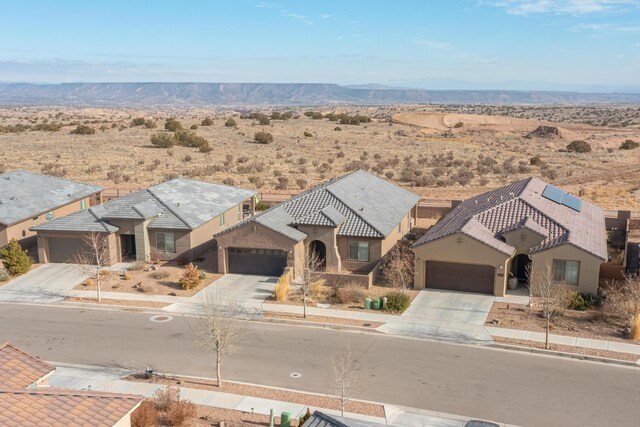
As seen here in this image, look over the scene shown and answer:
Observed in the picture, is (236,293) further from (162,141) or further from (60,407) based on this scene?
(162,141)

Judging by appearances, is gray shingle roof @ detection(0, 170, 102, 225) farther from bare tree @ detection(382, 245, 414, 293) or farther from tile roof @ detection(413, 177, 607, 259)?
tile roof @ detection(413, 177, 607, 259)

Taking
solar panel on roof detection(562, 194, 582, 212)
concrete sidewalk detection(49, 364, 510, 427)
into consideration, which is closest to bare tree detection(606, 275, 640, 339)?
solar panel on roof detection(562, 194, 582, 212)

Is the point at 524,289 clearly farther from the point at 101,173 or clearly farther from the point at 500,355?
the point at 101,173

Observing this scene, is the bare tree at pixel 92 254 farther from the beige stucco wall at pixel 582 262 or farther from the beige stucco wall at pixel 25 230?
the beige stucco wall at pixel 582 262

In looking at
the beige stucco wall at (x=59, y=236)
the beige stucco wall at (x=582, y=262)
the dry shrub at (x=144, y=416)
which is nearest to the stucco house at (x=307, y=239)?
the beige stucco wall at (x=59, y=236)

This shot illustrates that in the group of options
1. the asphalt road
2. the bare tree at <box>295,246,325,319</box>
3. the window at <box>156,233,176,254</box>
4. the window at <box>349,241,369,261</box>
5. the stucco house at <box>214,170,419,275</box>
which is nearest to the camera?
A: the asphalt road

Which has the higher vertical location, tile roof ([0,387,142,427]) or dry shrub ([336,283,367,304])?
tile roof ([0,387,142,427])

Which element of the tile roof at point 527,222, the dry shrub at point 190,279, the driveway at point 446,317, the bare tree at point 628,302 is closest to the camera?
the bare tree at point 628,302

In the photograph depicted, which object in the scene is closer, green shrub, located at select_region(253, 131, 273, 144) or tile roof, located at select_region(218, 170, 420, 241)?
tile roof, located at select_region(218, 170, 420, 241)
